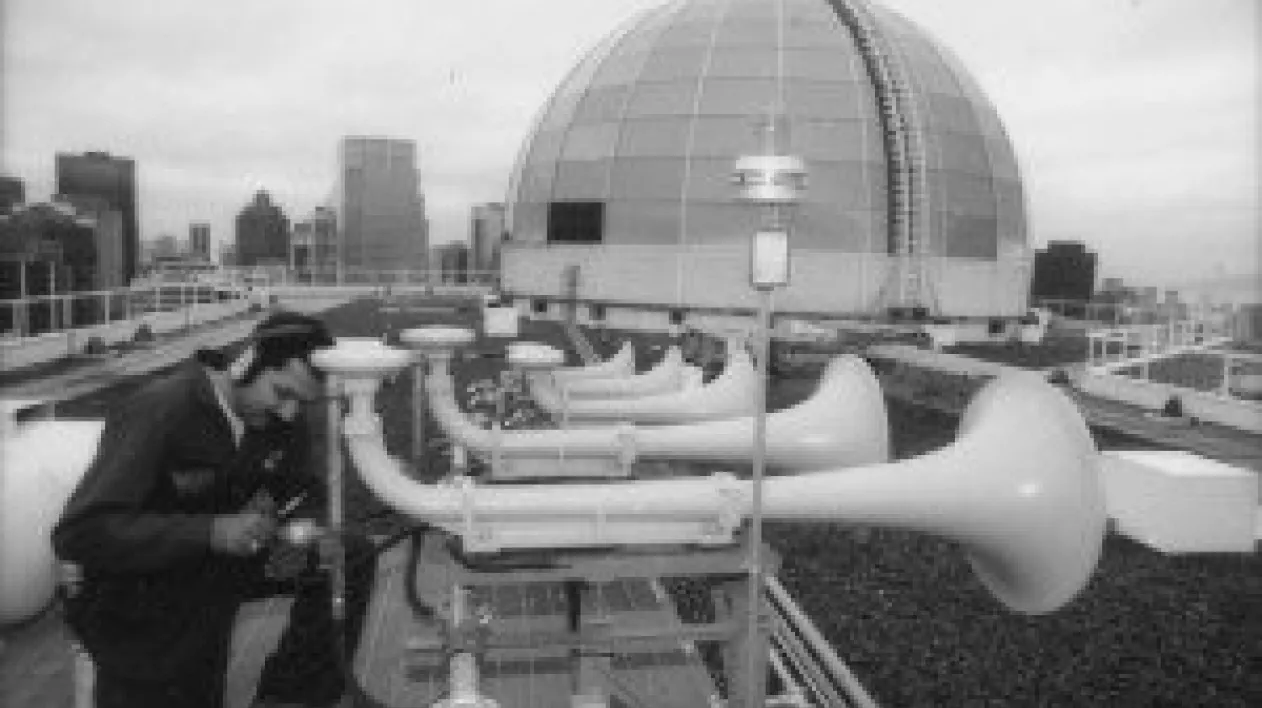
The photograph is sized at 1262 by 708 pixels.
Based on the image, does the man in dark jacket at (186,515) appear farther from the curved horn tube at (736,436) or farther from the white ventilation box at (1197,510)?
the white ventilation box at (1197,510)

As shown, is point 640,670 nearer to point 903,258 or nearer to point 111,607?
point 111,607

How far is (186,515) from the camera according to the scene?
3.55 metres

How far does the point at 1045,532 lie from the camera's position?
14.9 feet

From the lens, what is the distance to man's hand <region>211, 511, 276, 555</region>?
3506 mm

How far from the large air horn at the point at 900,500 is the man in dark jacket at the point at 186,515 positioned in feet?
1.13

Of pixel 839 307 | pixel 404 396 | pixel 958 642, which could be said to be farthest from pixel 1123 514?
pixel 839 307

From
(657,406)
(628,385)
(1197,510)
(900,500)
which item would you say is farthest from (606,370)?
(1197,510)

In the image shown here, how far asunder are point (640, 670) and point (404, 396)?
37.0 feet

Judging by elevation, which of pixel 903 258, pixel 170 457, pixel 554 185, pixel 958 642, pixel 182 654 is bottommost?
pixel 958 642

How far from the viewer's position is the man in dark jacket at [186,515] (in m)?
3.44

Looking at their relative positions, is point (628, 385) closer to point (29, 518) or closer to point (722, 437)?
point (722, 437)

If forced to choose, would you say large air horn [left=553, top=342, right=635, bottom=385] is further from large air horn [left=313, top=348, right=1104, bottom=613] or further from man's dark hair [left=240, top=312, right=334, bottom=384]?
man's dark hair [left=240, top=312, right=334, bottom=384]

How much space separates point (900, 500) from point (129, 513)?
3.38m

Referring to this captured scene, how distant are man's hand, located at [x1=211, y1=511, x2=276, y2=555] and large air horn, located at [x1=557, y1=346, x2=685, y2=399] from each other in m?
4.36
